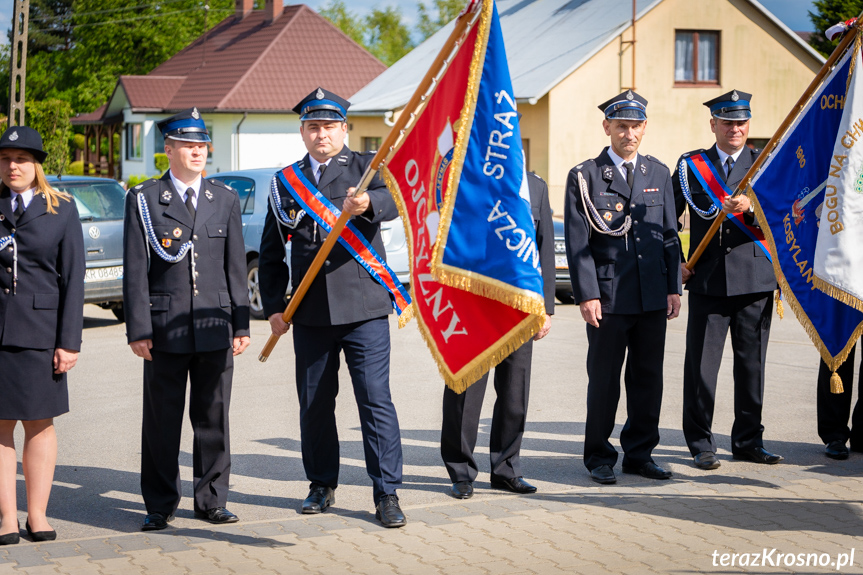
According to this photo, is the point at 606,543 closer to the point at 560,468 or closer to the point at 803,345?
the point at 560,468

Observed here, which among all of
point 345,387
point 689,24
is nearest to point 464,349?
point 345,387

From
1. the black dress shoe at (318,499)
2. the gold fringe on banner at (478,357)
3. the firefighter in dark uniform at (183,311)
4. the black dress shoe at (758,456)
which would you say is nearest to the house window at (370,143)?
the black dress shoe at (758,456)

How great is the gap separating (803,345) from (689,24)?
21.2 meters

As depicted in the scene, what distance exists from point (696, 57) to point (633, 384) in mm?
26101

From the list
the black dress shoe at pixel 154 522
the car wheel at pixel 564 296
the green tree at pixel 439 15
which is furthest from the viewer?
the green tree at pixel 439 15

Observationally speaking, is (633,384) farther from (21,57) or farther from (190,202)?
(21,57)

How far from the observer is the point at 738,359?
6816 mm

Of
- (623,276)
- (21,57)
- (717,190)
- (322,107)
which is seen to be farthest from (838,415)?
(21,57)

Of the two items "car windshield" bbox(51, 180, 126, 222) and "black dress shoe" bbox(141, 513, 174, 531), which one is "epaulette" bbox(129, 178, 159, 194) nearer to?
"black dress shoe" bbox(141, 513, 174, 531)

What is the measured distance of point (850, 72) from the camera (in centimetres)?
593

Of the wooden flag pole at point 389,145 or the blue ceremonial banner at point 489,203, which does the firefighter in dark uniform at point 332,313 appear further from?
the blue ceremonial banner at point 489,203

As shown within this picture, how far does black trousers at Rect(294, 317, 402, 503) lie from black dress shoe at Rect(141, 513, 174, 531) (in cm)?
81

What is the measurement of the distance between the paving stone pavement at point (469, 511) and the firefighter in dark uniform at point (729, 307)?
271mm

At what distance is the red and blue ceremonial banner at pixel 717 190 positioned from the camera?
22.2 feet
